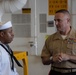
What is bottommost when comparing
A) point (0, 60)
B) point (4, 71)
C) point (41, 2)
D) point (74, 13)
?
point (4, 71)

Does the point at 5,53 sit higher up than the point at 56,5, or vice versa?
the point at 56,5

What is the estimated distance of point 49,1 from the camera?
346cm

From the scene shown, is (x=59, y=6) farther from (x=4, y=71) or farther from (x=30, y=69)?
(x=4, y=71)

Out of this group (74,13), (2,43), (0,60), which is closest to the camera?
(0,60)

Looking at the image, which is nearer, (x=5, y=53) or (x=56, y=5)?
(x=5, y=53)

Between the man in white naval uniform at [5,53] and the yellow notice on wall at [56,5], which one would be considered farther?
the yellow notice on wall at [56,5]

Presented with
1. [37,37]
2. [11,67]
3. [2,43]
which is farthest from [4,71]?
[37,37]

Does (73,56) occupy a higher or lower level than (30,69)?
higher

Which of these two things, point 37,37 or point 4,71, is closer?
point 4,71

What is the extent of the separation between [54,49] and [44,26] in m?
1.42

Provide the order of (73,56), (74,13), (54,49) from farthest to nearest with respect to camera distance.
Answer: (74,13) → (54,49) → (73,56)

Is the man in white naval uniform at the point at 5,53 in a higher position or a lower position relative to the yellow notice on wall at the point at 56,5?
lower

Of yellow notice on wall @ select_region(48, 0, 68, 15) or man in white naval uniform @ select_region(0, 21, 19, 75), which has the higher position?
yellow notice on wall @ select_region(48, 0, 68, 15)

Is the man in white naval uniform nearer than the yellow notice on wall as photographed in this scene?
Yes
